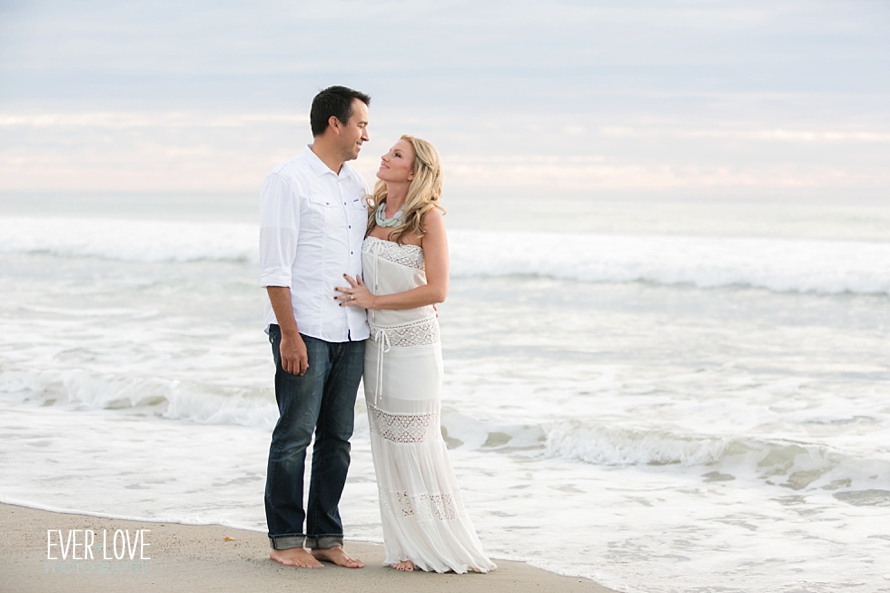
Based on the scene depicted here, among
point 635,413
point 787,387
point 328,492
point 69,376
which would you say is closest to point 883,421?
point 787,387

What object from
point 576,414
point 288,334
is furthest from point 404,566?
Answer: point 576,414

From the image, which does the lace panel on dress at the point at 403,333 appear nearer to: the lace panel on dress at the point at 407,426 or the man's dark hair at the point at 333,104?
the lace panel on dress at the point at 407,426

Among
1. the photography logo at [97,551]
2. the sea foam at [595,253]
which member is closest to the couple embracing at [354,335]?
the photography logo at [97,551]

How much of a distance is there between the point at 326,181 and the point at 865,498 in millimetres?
3818

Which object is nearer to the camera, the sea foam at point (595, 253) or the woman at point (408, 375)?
the woman at point (408, 375)

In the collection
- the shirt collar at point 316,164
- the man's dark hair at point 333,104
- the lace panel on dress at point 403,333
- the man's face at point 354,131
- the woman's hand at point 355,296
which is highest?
the man's dark hair at point 333,104

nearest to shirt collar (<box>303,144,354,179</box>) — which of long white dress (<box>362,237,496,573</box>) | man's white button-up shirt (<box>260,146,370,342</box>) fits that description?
man's white button-up shirt (<box>260,146,370,342</box>)

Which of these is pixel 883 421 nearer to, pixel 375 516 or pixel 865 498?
pixel 865 498

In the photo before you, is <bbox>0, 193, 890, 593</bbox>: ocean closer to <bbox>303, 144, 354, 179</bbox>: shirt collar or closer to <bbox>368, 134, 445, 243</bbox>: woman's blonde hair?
<bbox>368, 134, 445, 243</bbox>: woman's blonde hair

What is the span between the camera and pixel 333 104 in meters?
3.60

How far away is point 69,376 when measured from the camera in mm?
8164

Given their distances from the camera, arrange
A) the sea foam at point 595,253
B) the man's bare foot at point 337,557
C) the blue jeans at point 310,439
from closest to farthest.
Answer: the blue jeans at point 310,439 → the man's bare foot at point 337,557 → the sea foam at point 595,253

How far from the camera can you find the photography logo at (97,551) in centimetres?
371

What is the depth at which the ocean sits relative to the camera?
460 centimetres
